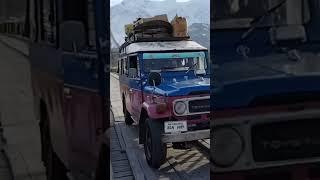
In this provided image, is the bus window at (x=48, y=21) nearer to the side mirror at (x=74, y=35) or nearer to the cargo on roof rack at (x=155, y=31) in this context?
the side mirror at (x=74, y=35)

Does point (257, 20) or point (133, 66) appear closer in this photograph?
point (257, 20)

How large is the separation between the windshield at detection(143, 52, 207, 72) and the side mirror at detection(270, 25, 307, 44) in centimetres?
480

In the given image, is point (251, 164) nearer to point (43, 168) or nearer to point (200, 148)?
point (200, 148)

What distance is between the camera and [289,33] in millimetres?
1976

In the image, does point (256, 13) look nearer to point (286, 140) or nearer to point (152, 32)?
point (286, 140)

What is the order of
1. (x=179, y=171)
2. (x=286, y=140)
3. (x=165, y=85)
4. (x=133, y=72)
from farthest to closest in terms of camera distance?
(x=133, y=72), (x=165, y=85), (x=179, y=171), (x=286, y=140)

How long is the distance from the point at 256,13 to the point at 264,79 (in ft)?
0.87

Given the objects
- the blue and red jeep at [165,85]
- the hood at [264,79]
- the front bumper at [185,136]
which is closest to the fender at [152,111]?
the blue and red jeep at [165,85]

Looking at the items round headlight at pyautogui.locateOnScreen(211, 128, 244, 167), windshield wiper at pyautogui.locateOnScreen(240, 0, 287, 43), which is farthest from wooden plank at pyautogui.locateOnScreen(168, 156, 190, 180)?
windshield wiper at pyautogui.locateOnScreen(240, 0, 287, 43)

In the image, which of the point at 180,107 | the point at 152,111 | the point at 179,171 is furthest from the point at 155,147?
the point at 180,107

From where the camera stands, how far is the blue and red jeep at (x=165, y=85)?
16.2ft

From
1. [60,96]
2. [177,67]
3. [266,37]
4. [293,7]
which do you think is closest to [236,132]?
[266,37]

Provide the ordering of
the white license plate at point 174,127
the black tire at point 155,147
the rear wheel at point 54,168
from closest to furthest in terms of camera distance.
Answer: the rear wheel at point 54,168 < the black tire at point 155,147 < the white license plate at point 174,127

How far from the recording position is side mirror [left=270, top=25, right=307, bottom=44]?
6.44 ft
